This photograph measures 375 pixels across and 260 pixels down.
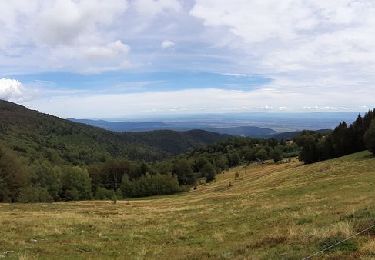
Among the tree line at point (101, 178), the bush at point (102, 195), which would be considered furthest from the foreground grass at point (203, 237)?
the bush at point (102, 195)

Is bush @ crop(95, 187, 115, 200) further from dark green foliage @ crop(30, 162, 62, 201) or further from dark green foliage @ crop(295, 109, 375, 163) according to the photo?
dark green foliage @ crop(295, 109, 375, 163)

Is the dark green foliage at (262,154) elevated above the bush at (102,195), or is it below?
above

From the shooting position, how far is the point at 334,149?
101 m

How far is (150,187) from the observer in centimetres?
13225

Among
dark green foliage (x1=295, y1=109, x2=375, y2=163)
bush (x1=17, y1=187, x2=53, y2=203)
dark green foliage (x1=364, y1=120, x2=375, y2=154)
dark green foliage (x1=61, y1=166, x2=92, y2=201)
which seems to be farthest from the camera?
dark green foliage (x1=61, y1=166, x2=92, y2=201)

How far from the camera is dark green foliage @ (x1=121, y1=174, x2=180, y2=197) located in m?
132

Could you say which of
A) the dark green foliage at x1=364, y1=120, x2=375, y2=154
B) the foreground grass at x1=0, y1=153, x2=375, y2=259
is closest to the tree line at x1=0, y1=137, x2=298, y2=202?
the dark green foliage at x1=364, y1=120, x2=375, y2=154

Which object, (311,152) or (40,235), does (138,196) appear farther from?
(40,235)

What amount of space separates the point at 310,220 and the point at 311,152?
296 ft

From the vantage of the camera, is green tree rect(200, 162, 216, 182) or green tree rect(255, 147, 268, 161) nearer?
green tree rect(200, 162, 216, 182)

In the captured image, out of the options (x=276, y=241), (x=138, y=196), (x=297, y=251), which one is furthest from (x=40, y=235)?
(x=138, y=196)

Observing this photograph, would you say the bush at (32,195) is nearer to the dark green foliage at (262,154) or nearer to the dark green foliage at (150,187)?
the dark green foliage at (150,187)

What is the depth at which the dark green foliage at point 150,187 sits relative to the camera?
132 m

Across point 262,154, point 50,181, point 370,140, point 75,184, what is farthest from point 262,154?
point 370,140
